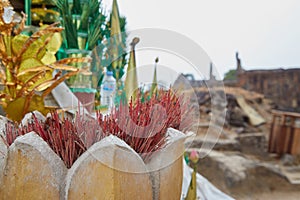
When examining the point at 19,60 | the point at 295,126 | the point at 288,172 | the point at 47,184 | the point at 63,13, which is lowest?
the point at 288,172

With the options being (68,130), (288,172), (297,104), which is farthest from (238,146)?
(68,130)

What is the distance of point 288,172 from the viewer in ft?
8.72

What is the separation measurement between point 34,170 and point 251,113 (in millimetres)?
3264

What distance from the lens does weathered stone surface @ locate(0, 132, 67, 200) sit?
0.84ft

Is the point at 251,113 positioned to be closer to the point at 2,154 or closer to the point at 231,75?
the point at 231,75

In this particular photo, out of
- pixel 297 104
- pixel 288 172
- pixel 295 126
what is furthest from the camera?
pixel 297 104

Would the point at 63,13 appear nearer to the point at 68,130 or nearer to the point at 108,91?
the point at 108,91

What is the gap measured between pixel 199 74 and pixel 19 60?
0.27 m

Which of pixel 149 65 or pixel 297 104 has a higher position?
pixel 149 65

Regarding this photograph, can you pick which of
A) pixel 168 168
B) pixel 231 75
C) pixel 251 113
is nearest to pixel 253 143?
pixel 251 113

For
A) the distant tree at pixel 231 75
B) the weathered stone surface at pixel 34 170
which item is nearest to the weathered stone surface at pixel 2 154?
the weathered stone surface at pixel 34 170

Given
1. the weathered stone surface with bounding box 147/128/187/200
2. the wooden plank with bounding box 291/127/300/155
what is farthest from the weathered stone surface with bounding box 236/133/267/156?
the weathered stone surface with bounding box 147/128/187/200

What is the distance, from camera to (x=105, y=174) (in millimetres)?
257

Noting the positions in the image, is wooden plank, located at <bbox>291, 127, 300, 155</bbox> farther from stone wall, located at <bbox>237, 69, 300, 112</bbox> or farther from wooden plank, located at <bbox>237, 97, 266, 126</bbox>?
stone wall, located at <bbox>237, 69, 300, 112</bbox>
